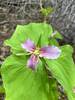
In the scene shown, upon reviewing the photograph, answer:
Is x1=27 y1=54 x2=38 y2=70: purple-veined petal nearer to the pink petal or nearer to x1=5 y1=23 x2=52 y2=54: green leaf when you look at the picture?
the pink petal

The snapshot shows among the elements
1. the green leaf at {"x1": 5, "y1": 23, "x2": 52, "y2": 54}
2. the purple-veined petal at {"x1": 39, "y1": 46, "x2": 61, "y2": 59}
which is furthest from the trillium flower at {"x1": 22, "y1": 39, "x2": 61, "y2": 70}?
the green leaf at {"x1": 5, "y1": 23, "x2": 52, "y2": 54}

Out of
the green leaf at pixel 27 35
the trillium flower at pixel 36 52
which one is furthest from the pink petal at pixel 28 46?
the green leaf at pixel 27 35

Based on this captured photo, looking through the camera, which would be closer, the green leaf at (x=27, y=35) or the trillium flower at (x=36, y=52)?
the trillium flower at (x=36, y=52)

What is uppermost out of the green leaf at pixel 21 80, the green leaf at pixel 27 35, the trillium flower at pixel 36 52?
the trillium flower at pixel 36 52

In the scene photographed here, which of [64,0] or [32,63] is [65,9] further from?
[32,63]

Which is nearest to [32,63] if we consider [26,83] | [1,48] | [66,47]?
[26,83]

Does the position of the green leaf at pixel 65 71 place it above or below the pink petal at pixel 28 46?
below

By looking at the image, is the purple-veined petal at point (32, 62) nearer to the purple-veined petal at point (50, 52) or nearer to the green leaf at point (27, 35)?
the purple-veined petal at point (50, 52)
